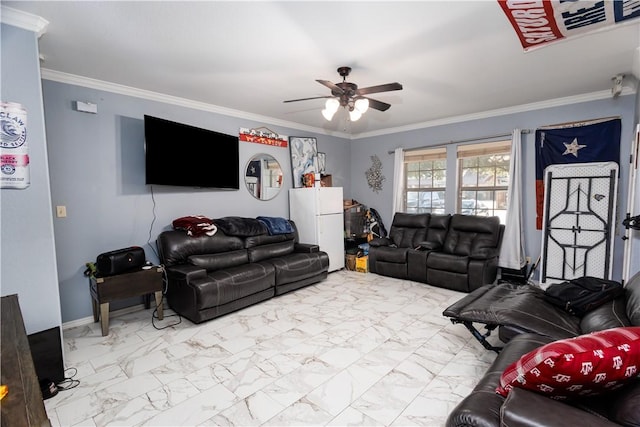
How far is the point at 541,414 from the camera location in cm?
92

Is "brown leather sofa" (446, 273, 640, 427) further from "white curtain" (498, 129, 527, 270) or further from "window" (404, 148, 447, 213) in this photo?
"window" (404, 148, 447, 213)

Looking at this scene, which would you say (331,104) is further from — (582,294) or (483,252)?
(483,252)

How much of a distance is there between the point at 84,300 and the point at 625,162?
6413mm

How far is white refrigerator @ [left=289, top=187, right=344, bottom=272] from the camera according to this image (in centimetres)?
487

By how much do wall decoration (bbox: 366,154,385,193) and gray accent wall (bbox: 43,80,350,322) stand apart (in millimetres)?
3264

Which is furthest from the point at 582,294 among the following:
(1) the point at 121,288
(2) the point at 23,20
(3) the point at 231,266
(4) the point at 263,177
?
(2) the point at 23,20

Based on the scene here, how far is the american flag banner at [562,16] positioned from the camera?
1725 millimetres

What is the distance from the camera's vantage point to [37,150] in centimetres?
211

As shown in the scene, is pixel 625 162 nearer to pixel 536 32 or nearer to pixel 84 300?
pixel 536 32

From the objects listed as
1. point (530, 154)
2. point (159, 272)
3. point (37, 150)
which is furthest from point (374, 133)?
point (37, 150)

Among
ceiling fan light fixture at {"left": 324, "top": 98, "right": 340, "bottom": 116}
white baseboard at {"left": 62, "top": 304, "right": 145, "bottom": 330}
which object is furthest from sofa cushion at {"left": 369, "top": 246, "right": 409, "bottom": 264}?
white baseboard at {"left": 62, "top": 304, "right": 145, "bottom": 330}

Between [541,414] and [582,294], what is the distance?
6.21 feet

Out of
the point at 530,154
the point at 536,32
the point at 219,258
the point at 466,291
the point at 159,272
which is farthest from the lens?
the point at 530,154

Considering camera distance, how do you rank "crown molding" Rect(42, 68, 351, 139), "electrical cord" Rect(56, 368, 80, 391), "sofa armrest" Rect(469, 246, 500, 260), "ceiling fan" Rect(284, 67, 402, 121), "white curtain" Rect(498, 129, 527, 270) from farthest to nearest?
"white curtain" Rect(498, 129, 527, 270), "sofa armrest" Rect(469, 246, 500, 260), "crown molding" Rect(42, 68, 351, 139), "ceiling fan" Rect(284, 67, 402, 121), "electrical cord" Rect(56, 368, 80, 391)
